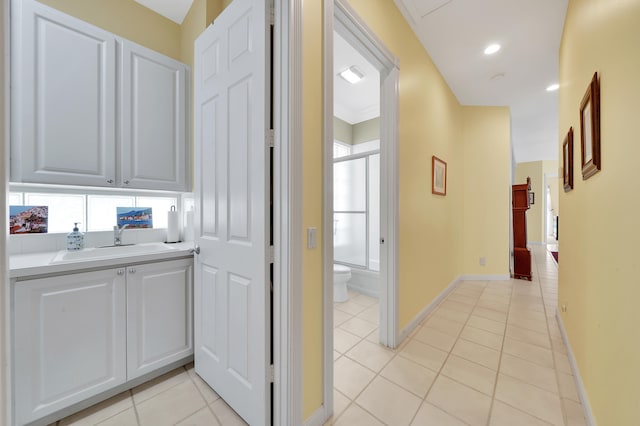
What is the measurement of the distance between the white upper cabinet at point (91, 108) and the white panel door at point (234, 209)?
0.52 m

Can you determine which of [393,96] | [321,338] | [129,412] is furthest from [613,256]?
[129,412]

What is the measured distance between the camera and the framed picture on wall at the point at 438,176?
9.01 ft

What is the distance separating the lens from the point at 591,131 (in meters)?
1.29

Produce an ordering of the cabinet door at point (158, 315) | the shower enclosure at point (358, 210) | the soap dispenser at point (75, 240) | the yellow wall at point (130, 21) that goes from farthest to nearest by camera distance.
Result: the shower enclosure at point (358, 210) < the yellow wall at point (130, 21) < the soap dispenser at point (75, 240) < the cabinet door at point (158, 315)

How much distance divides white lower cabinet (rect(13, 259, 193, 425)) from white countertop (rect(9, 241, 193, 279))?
4cm

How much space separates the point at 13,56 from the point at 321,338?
2.31 m

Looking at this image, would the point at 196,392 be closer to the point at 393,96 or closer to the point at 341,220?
the point at 393,96

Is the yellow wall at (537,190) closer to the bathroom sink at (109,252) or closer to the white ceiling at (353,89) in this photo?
the white ceiling at (353,89)

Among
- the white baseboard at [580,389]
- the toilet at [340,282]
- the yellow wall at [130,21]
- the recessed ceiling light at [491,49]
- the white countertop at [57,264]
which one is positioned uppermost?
the recessed ceiling light at [491,49]

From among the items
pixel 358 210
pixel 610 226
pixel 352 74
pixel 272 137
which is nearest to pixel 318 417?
pixel 272 137

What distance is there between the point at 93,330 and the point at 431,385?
2.07 m

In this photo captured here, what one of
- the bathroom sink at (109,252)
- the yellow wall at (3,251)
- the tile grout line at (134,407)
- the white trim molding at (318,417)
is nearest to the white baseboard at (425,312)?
the white trim molding at (318,417)

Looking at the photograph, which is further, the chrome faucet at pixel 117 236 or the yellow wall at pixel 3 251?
the chrome faucet at pixel 117 236

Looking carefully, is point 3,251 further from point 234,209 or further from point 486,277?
point 486,277
